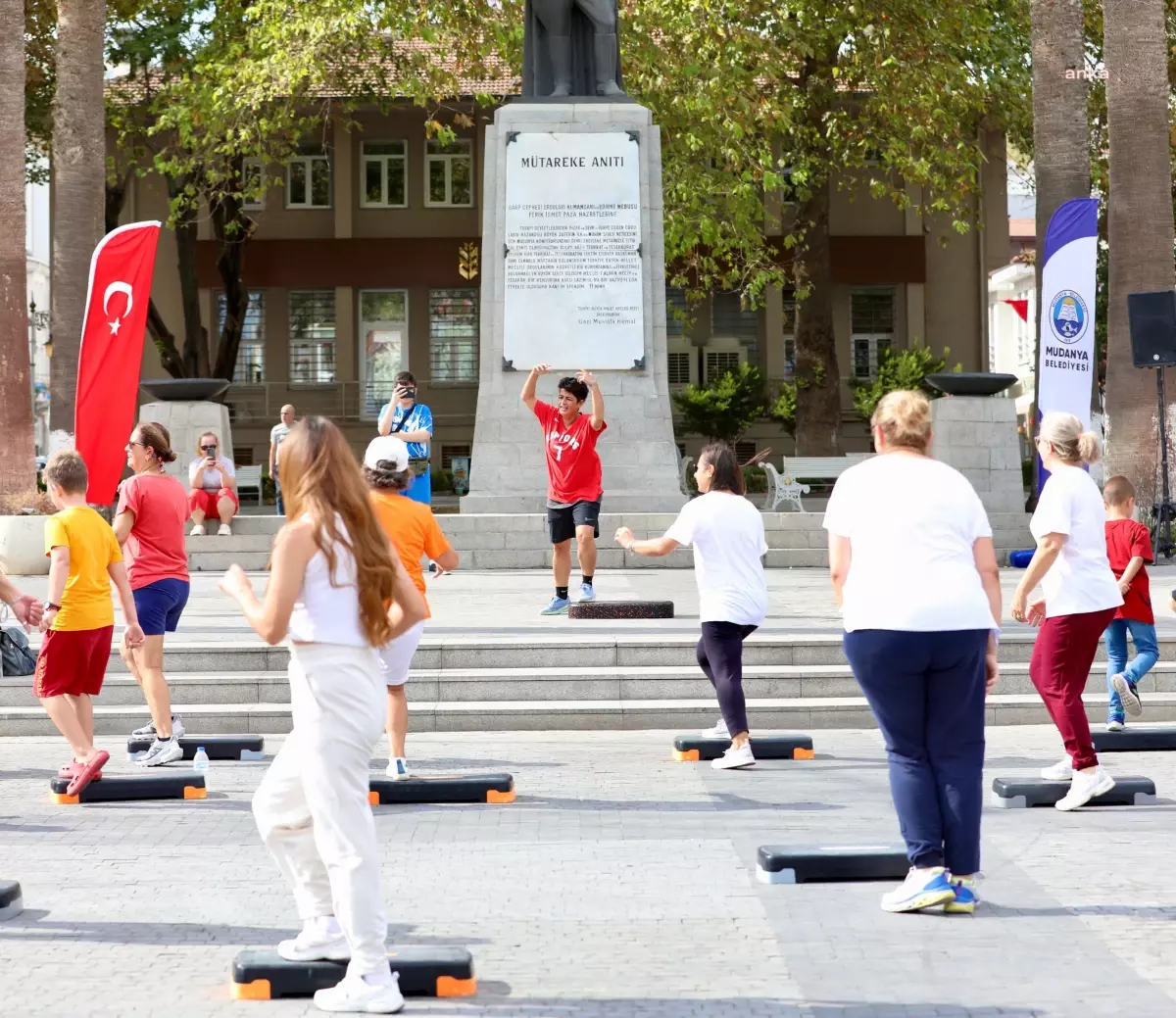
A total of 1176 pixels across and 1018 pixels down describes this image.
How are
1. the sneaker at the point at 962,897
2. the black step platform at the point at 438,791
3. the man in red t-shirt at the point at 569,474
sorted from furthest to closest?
the man in red t-shirt at the point at 569,474, the black step platform at the point at 438,791, the sneaker at the point at 962,897

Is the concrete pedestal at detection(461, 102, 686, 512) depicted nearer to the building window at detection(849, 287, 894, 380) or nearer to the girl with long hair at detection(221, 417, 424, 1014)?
the girl with long hair at detection(221, 417, 424, 1014)

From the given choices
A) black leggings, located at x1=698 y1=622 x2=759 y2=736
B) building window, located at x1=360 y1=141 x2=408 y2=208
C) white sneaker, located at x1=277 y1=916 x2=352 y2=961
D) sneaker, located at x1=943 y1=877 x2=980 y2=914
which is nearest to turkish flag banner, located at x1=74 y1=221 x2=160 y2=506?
black leggings, located at x1=698 y1=622 x2=759 y2=736

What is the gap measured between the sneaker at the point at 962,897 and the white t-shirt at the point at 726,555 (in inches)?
121

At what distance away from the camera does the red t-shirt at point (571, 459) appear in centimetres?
1262

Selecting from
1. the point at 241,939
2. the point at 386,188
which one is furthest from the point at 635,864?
the point at 386,188

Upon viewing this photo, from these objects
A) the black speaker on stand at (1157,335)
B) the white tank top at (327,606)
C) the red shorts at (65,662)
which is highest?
the black speaker on stand at (1157,335)

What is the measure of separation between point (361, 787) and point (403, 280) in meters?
38.4

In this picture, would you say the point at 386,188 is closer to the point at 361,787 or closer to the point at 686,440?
the point at 686,440

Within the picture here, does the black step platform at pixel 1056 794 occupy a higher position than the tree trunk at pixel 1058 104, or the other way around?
the tree trunk at pixel 1058 104

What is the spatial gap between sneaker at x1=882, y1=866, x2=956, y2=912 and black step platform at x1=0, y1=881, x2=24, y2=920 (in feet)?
9.43

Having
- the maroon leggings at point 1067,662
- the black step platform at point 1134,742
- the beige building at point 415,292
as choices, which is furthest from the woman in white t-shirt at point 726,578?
the beige building at point 415,292

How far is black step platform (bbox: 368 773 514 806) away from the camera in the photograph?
8086 mm

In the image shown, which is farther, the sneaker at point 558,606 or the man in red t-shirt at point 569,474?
the sneaker at point 558,606

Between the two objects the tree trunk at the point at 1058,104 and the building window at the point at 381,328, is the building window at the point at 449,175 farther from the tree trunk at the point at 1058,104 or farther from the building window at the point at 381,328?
the tree trunk at the point at 1058,104
